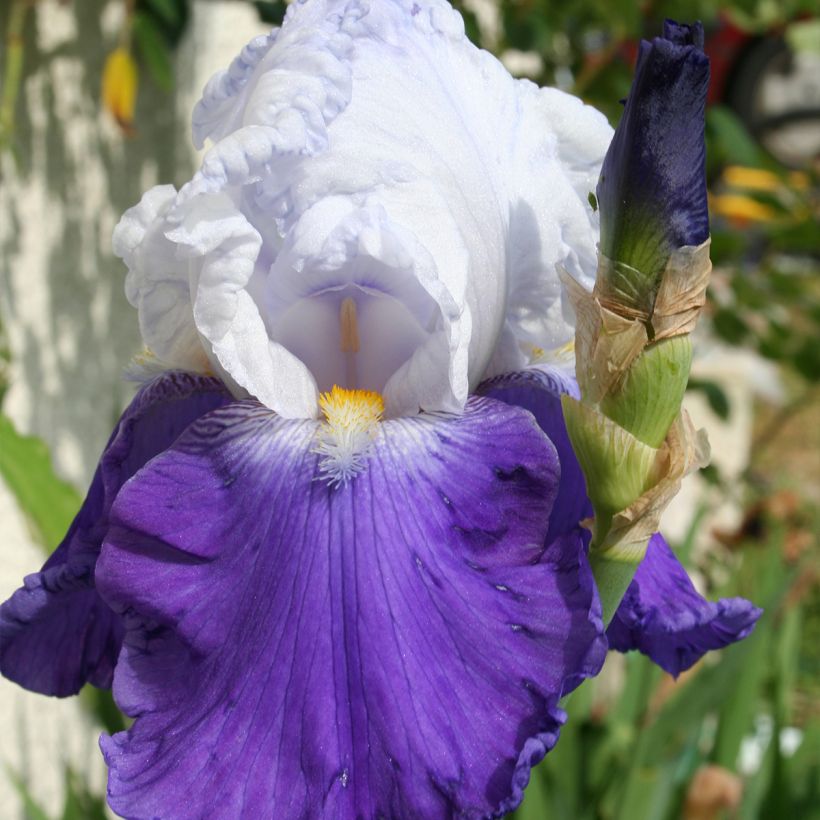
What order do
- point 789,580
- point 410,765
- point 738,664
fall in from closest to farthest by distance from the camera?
point 410,765 < point 738,664 < point 789,580

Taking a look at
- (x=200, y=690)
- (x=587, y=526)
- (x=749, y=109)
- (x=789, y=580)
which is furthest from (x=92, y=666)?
(x=749, y=109)

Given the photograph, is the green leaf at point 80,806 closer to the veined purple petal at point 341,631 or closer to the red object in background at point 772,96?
the veined purple petal at point 341,631

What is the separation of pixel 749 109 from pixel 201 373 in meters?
5.03

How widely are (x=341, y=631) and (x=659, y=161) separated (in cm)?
26

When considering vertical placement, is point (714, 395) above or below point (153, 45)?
below

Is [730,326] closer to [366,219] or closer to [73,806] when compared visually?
[73,806]

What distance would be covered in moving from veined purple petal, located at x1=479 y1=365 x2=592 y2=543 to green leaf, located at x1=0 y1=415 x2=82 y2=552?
430 mm

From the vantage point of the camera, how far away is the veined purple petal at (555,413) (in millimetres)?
587

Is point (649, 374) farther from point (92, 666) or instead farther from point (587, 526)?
point (92, 666)

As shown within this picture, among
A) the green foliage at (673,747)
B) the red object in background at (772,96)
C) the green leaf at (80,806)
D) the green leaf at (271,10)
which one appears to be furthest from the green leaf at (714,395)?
the red object in background at (772,96)

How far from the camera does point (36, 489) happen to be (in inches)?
33.6

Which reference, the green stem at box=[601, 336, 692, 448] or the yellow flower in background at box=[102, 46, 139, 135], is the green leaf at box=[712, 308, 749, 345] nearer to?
the yellow flower in background at box=[102, 46, 139, 135]

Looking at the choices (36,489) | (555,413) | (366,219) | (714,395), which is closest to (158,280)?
(366,219)

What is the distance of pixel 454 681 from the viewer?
46 centimetres
